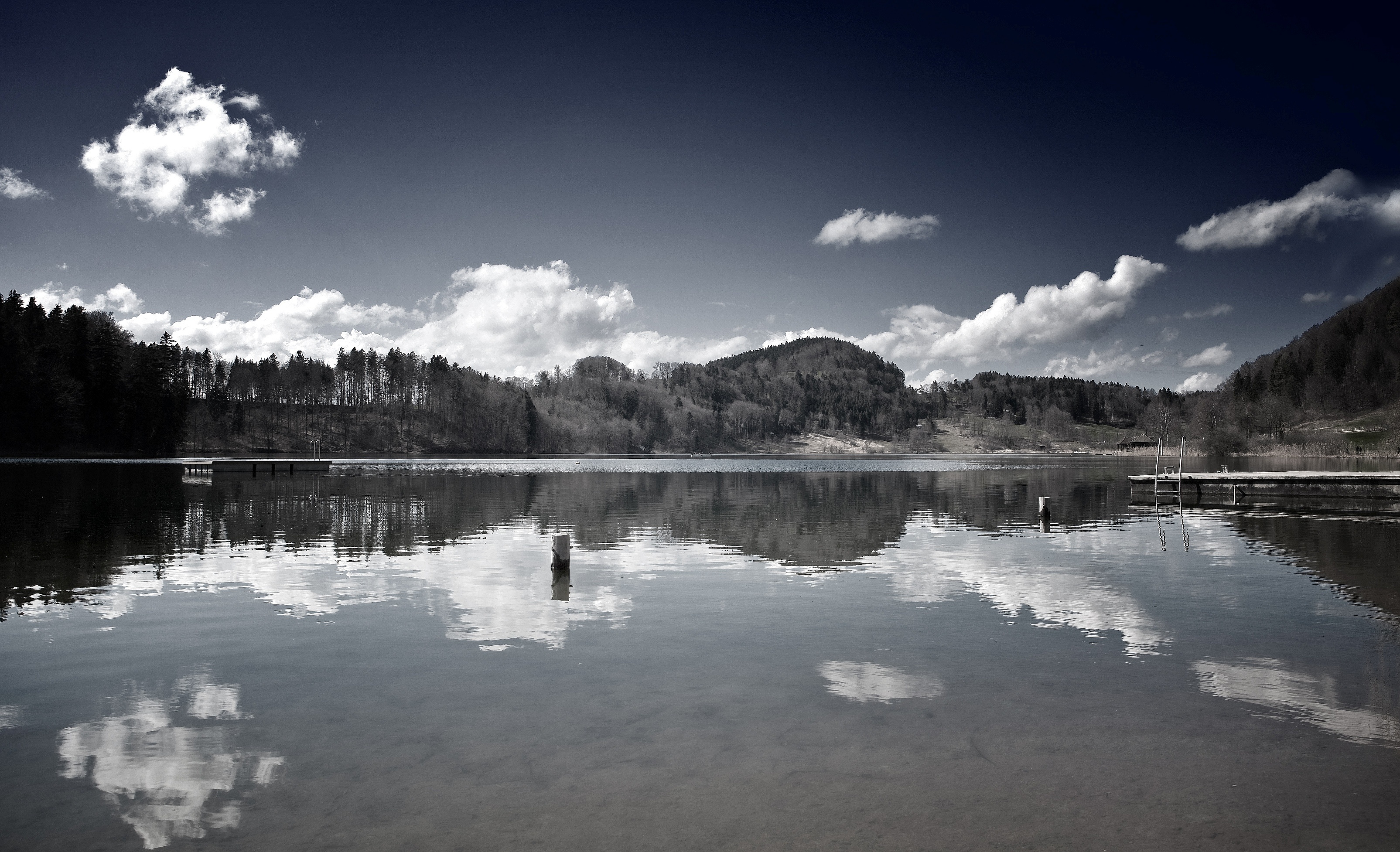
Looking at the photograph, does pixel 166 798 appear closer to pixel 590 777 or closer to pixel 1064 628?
pixel 590 777

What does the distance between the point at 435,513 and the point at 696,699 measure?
103ft

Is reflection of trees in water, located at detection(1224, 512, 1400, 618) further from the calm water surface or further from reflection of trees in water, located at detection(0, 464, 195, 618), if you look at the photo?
reflection of trees in water, located at detection(0, 464, 195, 618)

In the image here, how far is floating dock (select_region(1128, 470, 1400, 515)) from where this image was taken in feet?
149

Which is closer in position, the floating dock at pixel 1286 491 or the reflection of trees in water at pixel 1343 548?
the reflection of trees in water at pixel 1343 548

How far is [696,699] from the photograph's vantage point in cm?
1049

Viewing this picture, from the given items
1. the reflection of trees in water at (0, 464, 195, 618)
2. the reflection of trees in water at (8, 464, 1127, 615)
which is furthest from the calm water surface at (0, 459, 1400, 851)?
the reflection of trees in water at (8, 464, 1127, 615)

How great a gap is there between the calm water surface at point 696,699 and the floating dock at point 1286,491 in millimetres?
25247

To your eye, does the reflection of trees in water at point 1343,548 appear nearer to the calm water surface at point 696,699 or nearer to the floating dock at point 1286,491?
the calm water surface at point 696,699

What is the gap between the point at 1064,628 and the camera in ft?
48.0

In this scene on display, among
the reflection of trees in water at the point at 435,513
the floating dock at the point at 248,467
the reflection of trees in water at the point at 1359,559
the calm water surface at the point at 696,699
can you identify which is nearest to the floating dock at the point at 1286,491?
the reflection of trees in water at the point at 435,513

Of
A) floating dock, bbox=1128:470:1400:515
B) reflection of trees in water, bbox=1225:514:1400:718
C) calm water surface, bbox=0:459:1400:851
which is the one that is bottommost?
calm water surface, bbox=0:459:1400:851

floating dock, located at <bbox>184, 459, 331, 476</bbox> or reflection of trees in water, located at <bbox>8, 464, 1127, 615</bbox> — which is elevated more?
floating dock, located at <bbox>184, 459, 331, 476</bbox>

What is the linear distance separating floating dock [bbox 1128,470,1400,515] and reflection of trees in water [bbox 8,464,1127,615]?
4170 millimetres

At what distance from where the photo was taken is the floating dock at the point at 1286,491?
45469 mm
